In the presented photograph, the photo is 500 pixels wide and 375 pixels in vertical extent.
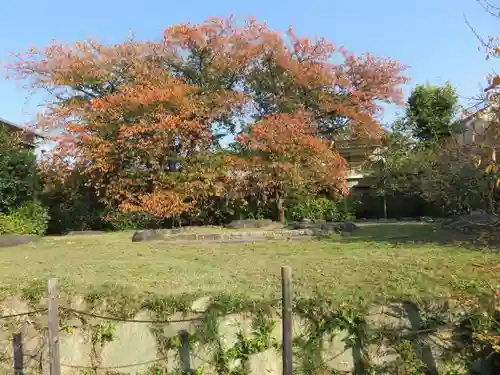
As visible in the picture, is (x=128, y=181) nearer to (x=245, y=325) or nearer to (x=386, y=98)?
(x=386, y=98)

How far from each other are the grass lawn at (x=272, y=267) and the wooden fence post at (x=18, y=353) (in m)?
0.68

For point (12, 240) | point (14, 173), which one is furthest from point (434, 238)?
point (14, 173)

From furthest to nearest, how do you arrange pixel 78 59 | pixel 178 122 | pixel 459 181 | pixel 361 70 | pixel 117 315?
pixel 361 70 → pixel 78 59 → pixel 178 122 → pixel 459 181 → pixel 117 315

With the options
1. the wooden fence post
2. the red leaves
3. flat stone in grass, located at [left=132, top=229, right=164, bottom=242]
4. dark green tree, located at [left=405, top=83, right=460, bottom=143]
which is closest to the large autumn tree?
the red leaves

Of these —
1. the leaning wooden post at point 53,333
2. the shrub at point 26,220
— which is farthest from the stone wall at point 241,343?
the shrub at point 26,220

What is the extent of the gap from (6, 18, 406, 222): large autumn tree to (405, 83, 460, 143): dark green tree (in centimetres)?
516

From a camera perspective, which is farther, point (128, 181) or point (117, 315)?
point (128, 181)

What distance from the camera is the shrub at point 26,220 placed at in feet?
47.4

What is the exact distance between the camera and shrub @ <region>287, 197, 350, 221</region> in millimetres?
17875

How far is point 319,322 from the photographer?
202 inches

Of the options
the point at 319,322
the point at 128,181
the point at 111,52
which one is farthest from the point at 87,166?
the point at 319,322

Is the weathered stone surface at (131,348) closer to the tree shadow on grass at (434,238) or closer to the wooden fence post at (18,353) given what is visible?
the wooden fence post at (18,353)

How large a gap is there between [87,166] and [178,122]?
3.04m

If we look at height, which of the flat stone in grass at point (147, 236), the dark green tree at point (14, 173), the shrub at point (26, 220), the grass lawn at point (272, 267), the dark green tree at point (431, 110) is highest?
the dark green tree at point (431, 110)
